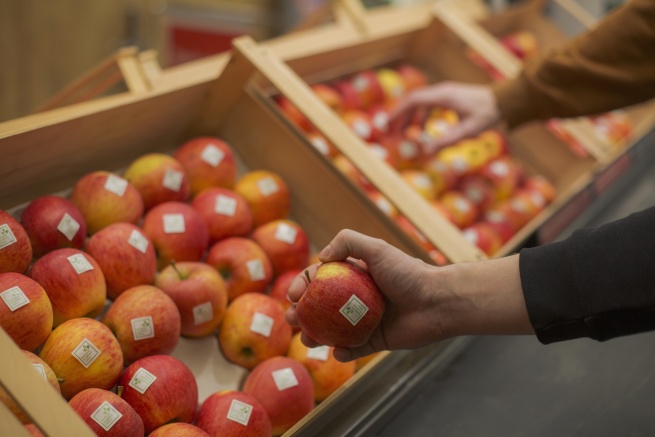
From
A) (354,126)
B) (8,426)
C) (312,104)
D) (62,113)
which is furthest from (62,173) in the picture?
(354,126)

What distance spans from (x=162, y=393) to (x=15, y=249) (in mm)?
443

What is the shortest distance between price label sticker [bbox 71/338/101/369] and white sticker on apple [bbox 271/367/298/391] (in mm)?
389

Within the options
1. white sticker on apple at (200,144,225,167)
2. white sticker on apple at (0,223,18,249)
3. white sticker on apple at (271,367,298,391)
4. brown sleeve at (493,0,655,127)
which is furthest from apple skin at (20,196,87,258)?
brown sleeve at (493,0,655,127)

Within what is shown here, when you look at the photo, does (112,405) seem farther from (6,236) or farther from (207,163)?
(207,163)

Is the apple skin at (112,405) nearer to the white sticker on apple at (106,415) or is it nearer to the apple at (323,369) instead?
the white sticker on apple at (106,415)

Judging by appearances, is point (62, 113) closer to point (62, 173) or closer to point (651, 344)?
point (62, 173)

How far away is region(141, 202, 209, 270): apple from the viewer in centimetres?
164

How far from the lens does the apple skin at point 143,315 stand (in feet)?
4.63

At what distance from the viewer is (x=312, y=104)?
1.76 metres

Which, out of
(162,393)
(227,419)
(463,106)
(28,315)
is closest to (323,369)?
(227,419)

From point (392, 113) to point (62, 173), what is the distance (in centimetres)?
137

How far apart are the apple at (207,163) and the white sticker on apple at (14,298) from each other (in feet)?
2.33

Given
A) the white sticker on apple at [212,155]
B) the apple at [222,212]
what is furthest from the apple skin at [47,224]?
the white sticker on apple at [212,155]

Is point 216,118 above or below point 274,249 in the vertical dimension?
above
